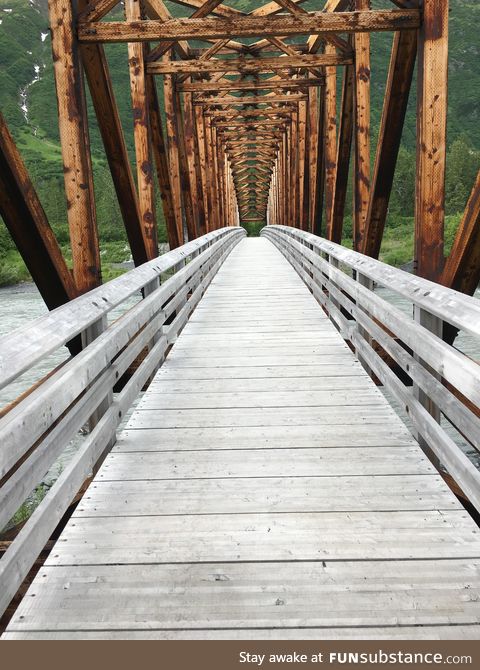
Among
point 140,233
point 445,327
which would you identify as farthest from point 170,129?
point 445,327

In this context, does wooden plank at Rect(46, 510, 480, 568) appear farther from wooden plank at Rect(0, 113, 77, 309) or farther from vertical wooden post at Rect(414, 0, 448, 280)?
vertical wooden post at Rect(414, 0, 448, 280)

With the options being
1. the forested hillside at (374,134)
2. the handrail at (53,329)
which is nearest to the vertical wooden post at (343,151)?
the handrail at (53,329)

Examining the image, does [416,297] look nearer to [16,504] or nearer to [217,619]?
[217,619]

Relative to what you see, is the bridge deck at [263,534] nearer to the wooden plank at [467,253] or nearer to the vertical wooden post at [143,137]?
the wooden plank at [467,253]

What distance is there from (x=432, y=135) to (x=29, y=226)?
3291 mm

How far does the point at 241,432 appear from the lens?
3693 millimetres

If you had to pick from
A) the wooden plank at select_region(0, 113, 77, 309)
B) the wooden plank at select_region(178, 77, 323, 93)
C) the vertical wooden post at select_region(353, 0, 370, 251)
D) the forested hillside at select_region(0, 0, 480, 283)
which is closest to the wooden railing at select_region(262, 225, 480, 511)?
the wooden plank at select_region(0, 113, 77, 309)

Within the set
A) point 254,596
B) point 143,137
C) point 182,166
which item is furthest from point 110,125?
point 182,166

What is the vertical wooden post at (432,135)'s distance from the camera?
16.8 ft

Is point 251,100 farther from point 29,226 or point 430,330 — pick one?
point 430,330

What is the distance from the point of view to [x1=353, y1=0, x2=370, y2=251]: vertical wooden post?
7.86 meters

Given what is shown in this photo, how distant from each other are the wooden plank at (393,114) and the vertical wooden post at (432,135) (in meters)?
0.22

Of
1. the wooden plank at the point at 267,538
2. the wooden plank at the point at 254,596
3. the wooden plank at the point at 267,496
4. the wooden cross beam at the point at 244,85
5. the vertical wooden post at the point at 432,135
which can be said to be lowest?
the wooden plank at the point at 267,496

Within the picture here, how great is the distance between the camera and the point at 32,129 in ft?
590
